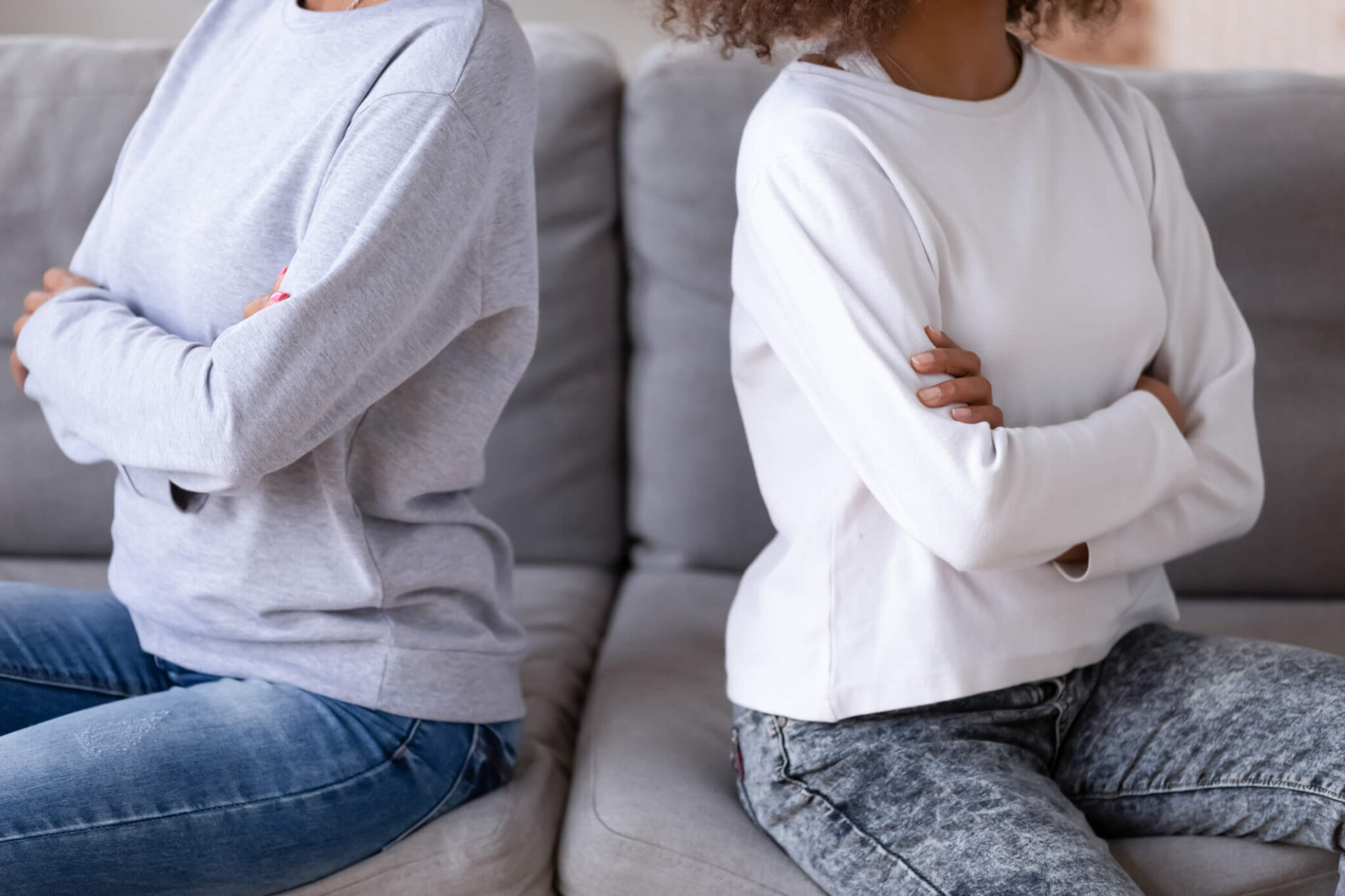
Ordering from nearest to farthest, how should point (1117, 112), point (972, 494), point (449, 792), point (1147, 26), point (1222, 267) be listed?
point (972, 494)
point (449, 792)
point (1117, 112)
point (1222, 267)
point (1147, 26)

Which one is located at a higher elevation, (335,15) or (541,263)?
(335,15)

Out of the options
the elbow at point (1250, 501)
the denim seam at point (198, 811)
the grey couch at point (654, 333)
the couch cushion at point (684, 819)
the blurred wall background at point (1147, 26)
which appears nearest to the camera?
the denim seam at point (198, 811)

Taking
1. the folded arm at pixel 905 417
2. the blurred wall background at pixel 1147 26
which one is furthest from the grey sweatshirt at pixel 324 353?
the blurred wall background at pixel 1147 26

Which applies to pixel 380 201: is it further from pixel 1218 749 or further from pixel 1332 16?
pixel 1332 16

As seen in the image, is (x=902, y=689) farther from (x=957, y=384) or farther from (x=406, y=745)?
(x=406, y=745)

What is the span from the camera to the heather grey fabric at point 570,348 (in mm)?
1462

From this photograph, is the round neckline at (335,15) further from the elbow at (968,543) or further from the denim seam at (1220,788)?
the denim seam at (1220,788)

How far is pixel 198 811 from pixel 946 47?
85 cm

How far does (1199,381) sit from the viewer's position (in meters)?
1.05

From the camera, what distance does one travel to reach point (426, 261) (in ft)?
2.85

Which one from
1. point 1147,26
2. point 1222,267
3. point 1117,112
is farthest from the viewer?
point 1147,26

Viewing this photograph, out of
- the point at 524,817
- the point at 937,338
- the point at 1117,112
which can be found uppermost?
the point at 1117,112

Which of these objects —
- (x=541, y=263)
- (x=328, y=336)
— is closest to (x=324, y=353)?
(x=328, y=336)

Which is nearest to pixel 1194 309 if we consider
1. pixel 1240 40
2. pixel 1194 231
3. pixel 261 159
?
pixel 1194 231
